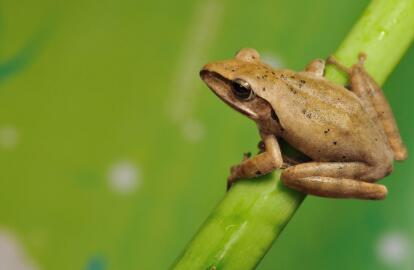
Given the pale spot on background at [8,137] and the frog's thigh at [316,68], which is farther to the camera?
the pale spot on background at [8,137]

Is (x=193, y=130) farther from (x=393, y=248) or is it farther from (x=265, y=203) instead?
(x=265, y=203)

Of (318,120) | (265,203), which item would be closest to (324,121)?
(318,120)

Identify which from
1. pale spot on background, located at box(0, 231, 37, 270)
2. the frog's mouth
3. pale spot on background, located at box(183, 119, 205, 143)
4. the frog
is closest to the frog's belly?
the frog

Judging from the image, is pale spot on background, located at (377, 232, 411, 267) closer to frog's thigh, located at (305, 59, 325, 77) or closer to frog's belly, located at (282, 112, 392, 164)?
frog's belly, located at (282, 112, 392, 164)

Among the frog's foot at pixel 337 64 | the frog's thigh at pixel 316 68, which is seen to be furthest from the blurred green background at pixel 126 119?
Answer: the frog's foot at pixel 337 64

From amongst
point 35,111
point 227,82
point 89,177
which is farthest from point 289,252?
point 35,111

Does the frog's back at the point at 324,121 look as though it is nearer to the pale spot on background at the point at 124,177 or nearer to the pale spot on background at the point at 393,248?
the pale spot on background at the point at 393,248

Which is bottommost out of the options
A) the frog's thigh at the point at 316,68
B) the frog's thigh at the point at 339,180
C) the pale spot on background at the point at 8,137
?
the pale spot on background at the point at 8,137
